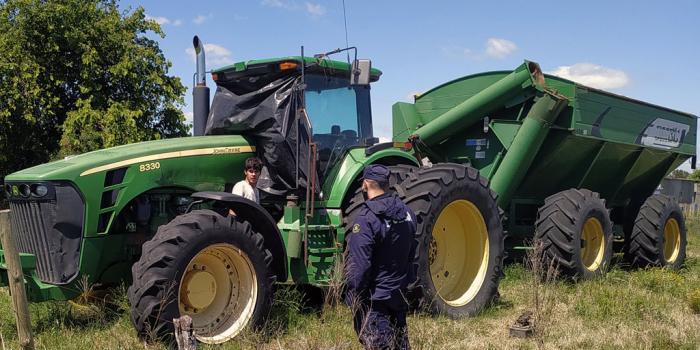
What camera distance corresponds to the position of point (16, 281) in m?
4.36

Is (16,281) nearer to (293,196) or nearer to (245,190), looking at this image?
(245,190)

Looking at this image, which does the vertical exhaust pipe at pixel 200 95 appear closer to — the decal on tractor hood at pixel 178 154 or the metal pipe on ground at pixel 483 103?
the decal on tractor hood at pixel 178 154

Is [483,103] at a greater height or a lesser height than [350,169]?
greater

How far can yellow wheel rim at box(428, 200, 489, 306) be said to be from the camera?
6.91 meters

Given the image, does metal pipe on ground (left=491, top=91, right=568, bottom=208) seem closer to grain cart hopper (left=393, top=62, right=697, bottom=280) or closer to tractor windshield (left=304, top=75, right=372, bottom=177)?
grain cart hopper (left=393, top=62, right=697, bottom=280)

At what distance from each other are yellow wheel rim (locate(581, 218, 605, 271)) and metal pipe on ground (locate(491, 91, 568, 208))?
1411 millimetres

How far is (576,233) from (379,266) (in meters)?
4.96

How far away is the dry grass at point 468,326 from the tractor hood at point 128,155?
1183 millimetres

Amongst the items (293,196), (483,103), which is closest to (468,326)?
(293,196)

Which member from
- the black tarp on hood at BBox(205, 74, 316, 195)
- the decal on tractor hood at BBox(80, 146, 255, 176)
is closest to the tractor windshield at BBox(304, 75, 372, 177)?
the black tarp on hood at BBox(205, 74, 316, 195)

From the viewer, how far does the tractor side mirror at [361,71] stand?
594 centimetres

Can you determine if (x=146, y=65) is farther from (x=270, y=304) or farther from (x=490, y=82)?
(x=270, y=304)

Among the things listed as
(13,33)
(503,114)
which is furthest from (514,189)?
(13,33)

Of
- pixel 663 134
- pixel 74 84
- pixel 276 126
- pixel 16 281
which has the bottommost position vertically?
pixel 16 281
